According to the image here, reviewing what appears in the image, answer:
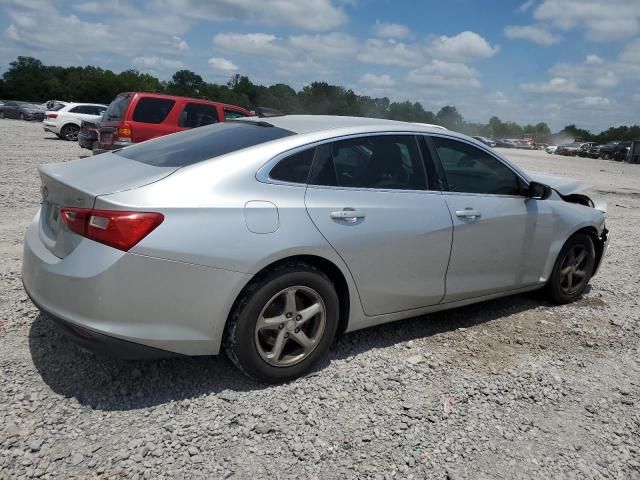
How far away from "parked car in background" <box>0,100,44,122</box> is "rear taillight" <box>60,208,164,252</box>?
4510 centimetres

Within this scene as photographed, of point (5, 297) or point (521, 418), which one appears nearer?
point (521, 418)

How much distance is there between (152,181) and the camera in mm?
2887

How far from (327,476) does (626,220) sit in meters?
10.1

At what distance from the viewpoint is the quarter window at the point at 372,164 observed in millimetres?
3391

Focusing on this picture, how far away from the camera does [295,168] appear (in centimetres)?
325

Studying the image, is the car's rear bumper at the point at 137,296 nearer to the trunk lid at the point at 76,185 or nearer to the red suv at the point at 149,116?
the trunk lid at the point at 76,185

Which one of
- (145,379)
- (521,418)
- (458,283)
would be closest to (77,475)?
(145,379)

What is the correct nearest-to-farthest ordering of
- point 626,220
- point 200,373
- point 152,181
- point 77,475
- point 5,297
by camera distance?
point 77,475 < point 152,181 < point 200,373 < point 5,297 < point 626,220

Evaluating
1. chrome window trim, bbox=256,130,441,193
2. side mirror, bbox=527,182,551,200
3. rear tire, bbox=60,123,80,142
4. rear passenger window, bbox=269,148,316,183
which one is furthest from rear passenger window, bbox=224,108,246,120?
rear tire, bbox=60,123,80,142

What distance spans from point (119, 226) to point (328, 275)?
1.29m

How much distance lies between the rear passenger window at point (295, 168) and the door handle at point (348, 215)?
0.91 feet

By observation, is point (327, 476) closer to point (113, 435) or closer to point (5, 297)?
point (113, 435)

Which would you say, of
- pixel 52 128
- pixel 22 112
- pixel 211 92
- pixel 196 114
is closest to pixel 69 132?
pixel 52 128

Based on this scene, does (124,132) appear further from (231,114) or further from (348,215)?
(348,215)
